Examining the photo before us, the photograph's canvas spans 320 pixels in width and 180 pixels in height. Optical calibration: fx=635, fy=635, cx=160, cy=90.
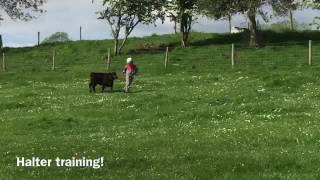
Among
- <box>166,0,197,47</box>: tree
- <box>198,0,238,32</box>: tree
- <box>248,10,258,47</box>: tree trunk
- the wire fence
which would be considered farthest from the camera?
<box>166,0,197,47</box>: tree

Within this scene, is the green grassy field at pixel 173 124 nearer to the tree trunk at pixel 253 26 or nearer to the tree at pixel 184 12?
the tree trunk at pixel 253 26

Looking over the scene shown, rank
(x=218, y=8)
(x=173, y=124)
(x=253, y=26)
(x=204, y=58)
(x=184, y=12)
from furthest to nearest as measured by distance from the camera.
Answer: (x=184, y=12), (x=218, y=8), (x=253, y=26), (x=204, y=58), (x=173, y=124)

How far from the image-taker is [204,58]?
54.8m

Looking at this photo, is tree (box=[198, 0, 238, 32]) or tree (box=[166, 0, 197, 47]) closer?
tree (box=[198, 0, 238, 32])

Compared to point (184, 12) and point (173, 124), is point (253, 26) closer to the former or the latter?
point (184, 12)

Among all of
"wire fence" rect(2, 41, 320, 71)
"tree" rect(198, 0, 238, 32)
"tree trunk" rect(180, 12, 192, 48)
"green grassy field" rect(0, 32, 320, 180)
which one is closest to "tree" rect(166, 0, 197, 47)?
"tree trunk" rect(180, 12, 192, 48)

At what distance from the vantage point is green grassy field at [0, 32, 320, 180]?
13.7m

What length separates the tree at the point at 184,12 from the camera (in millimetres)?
66312

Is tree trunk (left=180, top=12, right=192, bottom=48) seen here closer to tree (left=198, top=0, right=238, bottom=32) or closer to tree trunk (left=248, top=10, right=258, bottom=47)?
tree (left=198, top=0, right=238, bottom=32)

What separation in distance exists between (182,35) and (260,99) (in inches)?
1560

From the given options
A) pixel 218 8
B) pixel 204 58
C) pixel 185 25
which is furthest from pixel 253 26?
pixel 204 58

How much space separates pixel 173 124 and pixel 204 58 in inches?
1328

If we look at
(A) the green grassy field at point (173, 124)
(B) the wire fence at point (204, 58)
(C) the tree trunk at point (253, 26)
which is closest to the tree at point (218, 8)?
(C) the tree trunk at point (253, 26)

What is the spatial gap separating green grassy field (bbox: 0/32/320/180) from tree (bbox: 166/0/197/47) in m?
17.5
